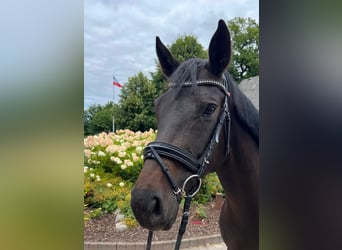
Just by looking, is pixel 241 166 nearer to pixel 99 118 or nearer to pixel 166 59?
pixel 166 59

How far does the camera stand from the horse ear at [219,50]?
3.82ft

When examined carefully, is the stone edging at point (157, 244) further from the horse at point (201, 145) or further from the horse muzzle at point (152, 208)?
the horse muzzle at point (152, 208)

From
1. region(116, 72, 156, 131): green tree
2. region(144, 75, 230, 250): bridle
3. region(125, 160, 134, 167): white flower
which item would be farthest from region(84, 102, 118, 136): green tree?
region(144, 75, 230, 250): bridle

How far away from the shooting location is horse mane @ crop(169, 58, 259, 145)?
3.78 ft

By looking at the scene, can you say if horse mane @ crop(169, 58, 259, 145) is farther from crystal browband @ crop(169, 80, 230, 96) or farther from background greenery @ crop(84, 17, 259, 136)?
background greenery @ crop(84, 17, 259, 136)

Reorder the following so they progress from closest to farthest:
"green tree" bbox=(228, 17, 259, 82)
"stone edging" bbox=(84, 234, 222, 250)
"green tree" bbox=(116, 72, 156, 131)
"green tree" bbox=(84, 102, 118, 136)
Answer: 1. "green tree" bbox=(228, 17, 259, 82)
2. "green tree" bbox=(84, 102, 118, 136)
3. "green tree" bbox=(116, 72, 156, 131)
4. "stone edging" bbox=(84, 234, 222, 250)

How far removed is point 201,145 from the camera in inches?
43.7

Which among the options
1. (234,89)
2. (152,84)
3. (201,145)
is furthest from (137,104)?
(201,145)

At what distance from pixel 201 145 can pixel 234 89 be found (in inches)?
14.6

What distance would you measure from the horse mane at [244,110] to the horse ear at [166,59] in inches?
11.2
